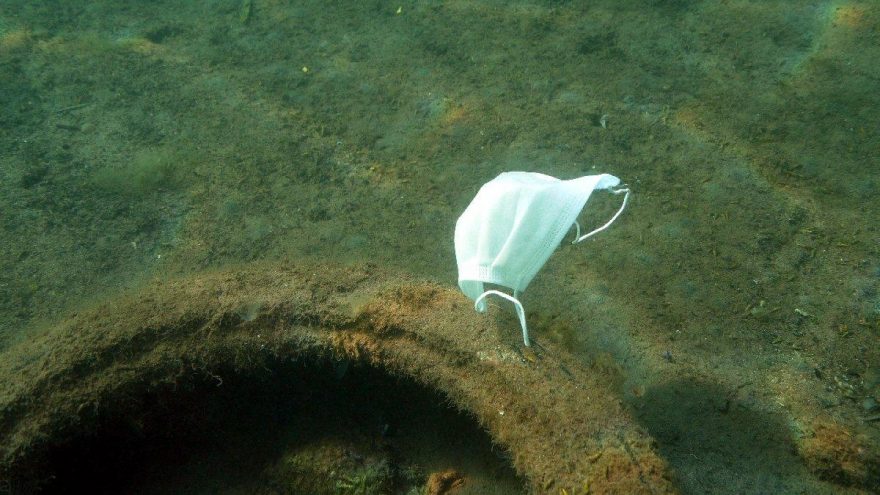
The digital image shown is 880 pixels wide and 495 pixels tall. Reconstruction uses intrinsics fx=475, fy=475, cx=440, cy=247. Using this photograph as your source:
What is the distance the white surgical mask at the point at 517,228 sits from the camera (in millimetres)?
2037

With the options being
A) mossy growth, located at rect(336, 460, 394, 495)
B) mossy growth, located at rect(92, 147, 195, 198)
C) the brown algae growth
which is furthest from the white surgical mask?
mossy growth, located at rect(92, 147, 195, 198)

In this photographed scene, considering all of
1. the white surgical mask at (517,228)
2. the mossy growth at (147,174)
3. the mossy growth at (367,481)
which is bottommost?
the mossy growth at (367,481)

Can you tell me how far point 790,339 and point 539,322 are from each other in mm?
1280

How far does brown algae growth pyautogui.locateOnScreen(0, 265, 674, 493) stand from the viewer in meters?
1.85

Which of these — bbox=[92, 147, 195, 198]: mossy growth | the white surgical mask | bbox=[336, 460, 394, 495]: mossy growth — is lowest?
bbox=[336, 460, 394, 495]: mossy growth

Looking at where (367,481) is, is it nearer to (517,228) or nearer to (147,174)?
(517,228)

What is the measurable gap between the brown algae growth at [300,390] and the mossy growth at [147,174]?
143 centimetres

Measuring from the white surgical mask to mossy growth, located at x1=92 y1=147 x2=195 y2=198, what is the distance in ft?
8.27

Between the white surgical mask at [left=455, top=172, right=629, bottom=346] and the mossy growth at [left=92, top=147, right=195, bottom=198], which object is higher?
the white surgical mask at [left=455, top=172, right=629, bottom=346]

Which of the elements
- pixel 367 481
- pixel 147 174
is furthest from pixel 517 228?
pixel 147 174

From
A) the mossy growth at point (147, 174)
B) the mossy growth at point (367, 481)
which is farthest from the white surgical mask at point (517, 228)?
the mossy growth at point (147, 174)

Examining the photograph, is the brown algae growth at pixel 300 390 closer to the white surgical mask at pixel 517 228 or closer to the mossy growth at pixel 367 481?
the mossy growth at pixel 367 481

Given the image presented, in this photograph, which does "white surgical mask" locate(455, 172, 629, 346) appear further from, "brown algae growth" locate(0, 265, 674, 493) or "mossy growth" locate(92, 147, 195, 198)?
"mossy growth" locate(92, 147, 195, 198)

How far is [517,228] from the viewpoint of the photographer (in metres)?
2.06
